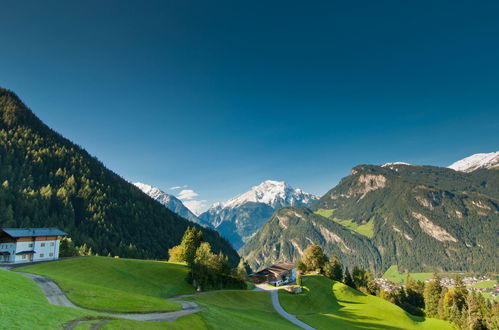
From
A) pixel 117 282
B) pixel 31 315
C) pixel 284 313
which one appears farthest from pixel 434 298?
pixel 31 315

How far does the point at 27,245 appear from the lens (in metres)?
69.8

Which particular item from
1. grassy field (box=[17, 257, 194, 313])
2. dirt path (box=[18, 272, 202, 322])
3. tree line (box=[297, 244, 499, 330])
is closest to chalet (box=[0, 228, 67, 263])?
grassy field (box=[17, 257, 194, 313])

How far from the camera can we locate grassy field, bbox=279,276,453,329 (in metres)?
69.4

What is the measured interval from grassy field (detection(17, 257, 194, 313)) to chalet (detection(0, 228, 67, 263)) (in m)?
12.1

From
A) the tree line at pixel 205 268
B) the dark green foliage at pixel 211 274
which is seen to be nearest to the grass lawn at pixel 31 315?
the dark green foliage at pixel 211 274

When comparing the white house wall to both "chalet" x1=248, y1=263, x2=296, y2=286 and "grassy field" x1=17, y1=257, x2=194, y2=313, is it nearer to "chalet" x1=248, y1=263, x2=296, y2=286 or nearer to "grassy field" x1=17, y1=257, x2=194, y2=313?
"grassy field" x1=17, y1=257, x2=194, y2=313

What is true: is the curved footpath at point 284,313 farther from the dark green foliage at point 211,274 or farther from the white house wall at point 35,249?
the white house wall at point 35,249

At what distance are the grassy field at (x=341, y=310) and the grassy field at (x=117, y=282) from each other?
32587 millimetres

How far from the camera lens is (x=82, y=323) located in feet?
70.3

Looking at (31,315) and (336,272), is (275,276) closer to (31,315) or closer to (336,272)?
(336,272)

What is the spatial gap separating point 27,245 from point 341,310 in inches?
3524

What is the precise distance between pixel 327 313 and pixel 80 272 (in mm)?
64606

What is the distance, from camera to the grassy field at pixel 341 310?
6944 cm

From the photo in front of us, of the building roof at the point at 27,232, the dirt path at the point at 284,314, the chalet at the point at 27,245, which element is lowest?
the dirt path at the point at 284,314
